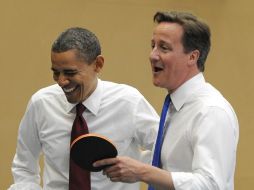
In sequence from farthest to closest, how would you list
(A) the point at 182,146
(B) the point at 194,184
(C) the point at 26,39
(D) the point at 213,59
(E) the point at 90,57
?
(D) the point at 213,59 → (C) the point at 26,39 → (E) the point at 90,57 → (A) the point at 182,146 → (B) the point at 194,184

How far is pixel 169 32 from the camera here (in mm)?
2404

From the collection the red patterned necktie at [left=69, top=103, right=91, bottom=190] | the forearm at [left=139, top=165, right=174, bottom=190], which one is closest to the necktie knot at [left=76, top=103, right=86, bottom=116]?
the red patterned necktie at [left=69, top=103, right=91, bottom=190]

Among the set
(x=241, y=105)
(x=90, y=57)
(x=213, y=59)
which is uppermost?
(x=90, y=57)

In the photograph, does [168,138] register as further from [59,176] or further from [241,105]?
[241,105]

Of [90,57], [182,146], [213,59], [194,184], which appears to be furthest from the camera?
[213,59]

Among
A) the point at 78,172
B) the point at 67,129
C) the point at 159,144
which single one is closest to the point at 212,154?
the point at 159,144

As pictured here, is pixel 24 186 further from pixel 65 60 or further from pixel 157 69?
pixel 157 69

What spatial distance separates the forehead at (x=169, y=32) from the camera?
2.40 metres

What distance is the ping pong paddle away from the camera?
2.20 metres

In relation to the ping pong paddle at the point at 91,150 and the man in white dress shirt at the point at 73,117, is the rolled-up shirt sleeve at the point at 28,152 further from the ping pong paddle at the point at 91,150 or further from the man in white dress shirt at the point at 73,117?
the ping pong paddle at the point at 91,150

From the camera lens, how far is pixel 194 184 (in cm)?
214

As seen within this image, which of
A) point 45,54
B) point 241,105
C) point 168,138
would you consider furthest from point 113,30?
point 168,138

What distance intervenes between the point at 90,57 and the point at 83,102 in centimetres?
22

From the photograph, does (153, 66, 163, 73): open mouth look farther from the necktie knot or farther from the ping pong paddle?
the necktie knot
